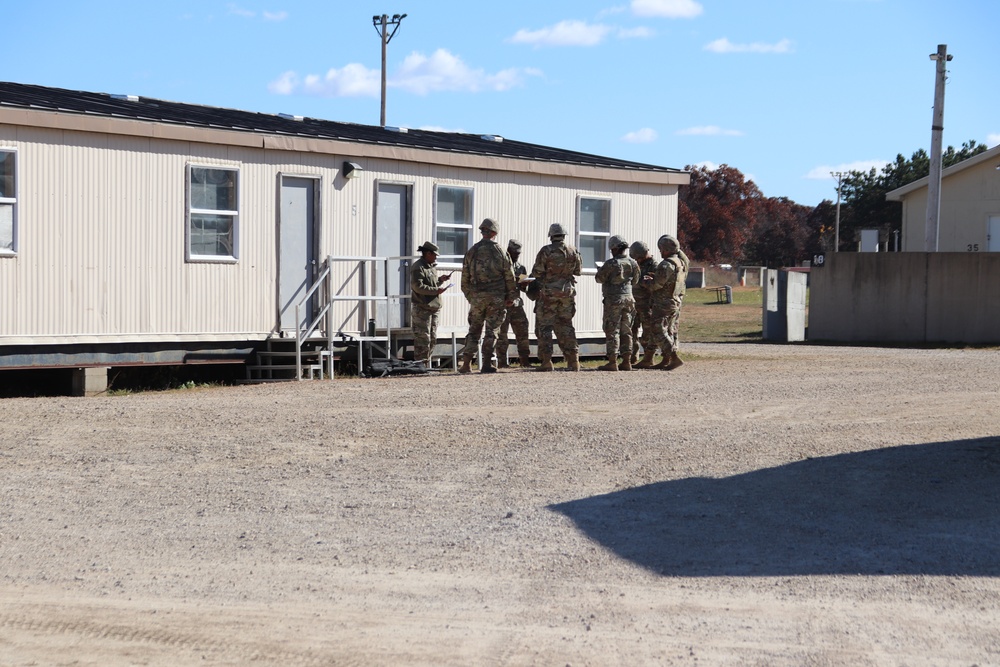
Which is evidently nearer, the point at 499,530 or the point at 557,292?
the point at 499,530

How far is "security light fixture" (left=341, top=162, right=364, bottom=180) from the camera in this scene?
15.7 m

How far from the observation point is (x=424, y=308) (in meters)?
15.4

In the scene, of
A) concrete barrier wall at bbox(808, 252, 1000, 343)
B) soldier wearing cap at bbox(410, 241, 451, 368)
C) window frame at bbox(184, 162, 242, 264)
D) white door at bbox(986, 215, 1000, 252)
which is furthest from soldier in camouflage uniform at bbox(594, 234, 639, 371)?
white door at bbox(986, 215, 1000, 252)

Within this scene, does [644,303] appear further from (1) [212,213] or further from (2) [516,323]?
(1) [212,213]

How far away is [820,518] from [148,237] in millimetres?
9166

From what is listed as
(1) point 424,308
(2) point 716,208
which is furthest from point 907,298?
(2) point 716,208

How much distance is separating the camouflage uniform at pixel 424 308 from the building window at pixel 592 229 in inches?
146

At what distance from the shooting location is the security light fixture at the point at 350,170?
15.7 meters

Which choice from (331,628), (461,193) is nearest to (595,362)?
(461,193)

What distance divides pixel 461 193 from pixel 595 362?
11.7ft

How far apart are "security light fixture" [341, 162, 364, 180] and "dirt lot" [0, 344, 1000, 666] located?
14.9 ft

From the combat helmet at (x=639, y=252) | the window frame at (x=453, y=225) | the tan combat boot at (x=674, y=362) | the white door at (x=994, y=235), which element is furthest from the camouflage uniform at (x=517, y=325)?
the white door at (x=994, y=235)

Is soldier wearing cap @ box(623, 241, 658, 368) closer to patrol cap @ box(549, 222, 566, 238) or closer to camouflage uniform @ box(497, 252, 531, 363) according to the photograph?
camouflage uniform @ box(497, 252, 531, 363)

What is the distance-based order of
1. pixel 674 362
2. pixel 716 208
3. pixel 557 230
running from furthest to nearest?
1. pixel 716 208
2. pixel 674 362
3. pixel 557 230
